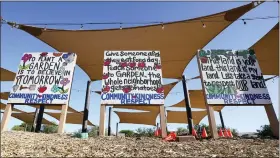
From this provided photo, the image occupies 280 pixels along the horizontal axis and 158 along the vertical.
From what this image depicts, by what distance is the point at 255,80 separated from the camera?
6.80 meters

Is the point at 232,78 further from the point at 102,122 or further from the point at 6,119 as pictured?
the point at 6,119

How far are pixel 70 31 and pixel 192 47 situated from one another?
633cm

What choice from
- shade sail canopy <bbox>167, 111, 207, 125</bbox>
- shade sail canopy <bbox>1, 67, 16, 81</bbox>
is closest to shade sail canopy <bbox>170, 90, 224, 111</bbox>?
shade sail canopy <bbox>167, 111, 207, 125</bbox>

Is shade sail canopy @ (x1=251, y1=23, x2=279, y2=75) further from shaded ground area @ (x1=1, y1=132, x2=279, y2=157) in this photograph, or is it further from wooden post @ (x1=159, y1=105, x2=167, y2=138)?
shaded ground area @ (x1=1, y1=132, x2=279, y2=157)

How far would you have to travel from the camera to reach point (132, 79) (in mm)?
6969

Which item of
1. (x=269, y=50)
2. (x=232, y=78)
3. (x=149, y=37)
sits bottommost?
A: (x=232, y=78)

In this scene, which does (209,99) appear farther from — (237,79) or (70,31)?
(70,31)

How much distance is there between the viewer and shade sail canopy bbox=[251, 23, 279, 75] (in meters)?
9.95

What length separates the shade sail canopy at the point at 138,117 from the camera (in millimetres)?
23000

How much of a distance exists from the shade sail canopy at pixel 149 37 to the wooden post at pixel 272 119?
443 centimetres

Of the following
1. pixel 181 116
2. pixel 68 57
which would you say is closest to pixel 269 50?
pixel 68 57

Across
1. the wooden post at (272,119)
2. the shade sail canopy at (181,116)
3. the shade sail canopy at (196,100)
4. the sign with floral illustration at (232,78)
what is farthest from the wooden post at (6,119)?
the shade sail canopy at (181,116)

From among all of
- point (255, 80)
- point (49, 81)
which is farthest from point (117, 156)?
point (255, 80)

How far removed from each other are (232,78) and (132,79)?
323 cm
